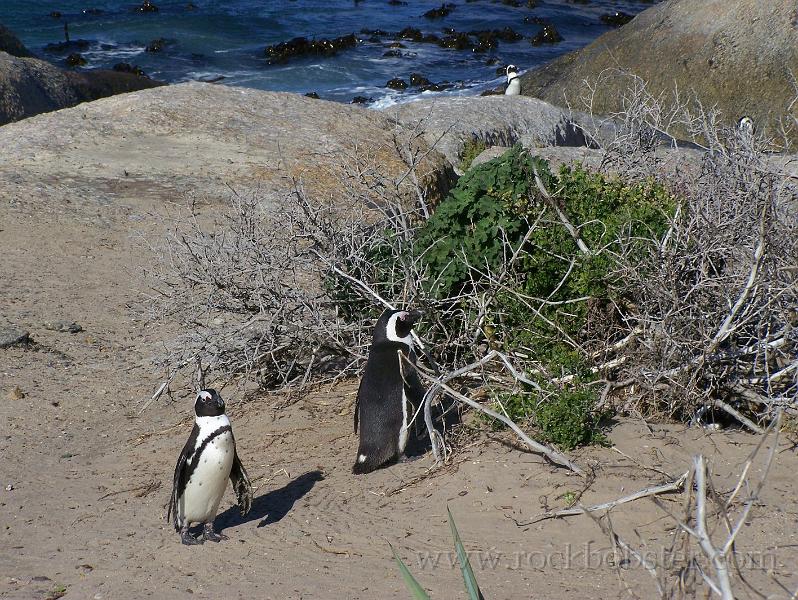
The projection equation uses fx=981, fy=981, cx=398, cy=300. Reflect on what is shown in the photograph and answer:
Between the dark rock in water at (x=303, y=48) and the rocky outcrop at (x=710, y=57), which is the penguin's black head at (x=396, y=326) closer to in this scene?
the rocky outcrop at (x=710, y=57)

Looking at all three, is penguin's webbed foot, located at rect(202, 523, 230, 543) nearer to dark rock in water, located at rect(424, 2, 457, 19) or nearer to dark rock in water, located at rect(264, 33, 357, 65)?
dark rock in water, located at rect(264, 33, 357, 65)

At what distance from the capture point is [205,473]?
4660 mm

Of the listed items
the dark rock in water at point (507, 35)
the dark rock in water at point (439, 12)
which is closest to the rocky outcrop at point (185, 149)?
the dark rock in water at point (507, 35)

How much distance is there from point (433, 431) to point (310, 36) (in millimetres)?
28246

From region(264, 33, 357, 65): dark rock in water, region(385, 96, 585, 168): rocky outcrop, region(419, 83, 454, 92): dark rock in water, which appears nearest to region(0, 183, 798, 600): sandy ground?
region(385, 96, 585, 168): rocky outcrop

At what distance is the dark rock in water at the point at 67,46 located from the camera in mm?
29031

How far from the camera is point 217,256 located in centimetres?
636

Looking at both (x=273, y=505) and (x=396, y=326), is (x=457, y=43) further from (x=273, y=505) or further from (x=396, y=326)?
A: (x=273, y=505)

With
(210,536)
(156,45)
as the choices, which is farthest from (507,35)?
(210,536)

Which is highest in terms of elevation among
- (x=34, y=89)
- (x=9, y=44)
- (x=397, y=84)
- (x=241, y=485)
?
(x=9, y=44)

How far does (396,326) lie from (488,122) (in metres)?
8.53

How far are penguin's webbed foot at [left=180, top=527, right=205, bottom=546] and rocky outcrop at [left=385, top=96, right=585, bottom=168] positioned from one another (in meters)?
8.22

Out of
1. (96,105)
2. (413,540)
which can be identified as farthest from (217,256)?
(96,105)

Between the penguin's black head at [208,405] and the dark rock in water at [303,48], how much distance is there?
25.3m
